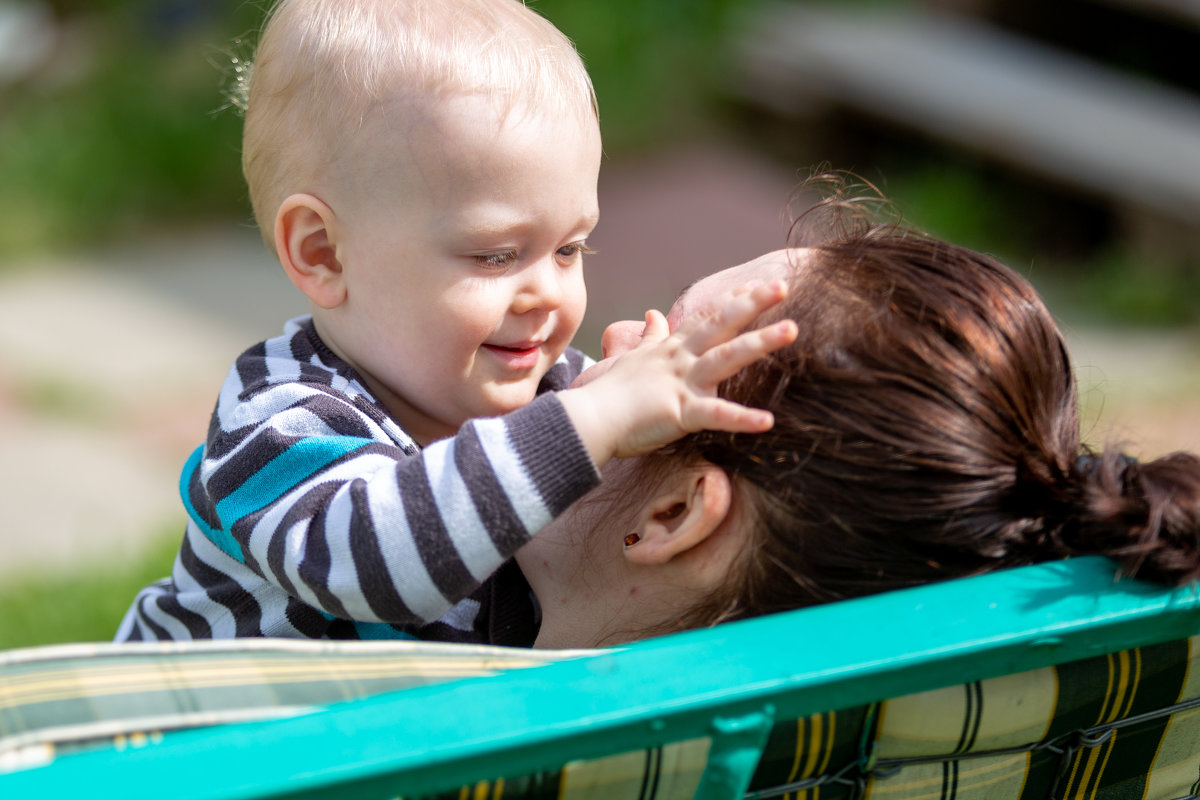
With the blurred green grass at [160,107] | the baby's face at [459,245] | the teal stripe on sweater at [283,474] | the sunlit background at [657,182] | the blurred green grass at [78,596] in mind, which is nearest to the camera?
the teal stripe on sweater at [283,474]

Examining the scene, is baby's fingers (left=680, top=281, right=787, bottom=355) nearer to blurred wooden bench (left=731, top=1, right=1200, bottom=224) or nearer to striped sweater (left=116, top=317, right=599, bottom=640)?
striped sweater (left=116, top=317, right=599, bottom=640)

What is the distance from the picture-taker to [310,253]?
4.87 feet

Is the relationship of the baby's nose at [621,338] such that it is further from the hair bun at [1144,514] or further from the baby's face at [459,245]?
the hair bun at [1144,514]

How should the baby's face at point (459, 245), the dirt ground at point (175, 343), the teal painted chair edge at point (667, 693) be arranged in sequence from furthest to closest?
the dirt ground at point (175, 343)
the baby's face at point (459, 245)
the teal painted chair edge at point (667, 693)

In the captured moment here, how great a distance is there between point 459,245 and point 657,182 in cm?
496

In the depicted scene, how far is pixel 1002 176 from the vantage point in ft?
19.2

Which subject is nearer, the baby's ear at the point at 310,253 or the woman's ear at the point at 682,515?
the woman's ear at the point at 682,515

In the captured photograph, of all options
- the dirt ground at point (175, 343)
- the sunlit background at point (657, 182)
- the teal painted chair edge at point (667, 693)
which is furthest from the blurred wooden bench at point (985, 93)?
the teal painted chair edge at point (667, 693)

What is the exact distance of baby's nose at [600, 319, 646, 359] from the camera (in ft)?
4.68

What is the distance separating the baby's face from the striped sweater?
8 centimetres

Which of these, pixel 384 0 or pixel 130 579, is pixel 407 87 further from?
pixel 130 579

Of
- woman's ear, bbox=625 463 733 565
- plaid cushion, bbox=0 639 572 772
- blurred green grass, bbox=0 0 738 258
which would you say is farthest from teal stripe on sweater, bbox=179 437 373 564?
blurred green grass, bbox=0 0 738 258

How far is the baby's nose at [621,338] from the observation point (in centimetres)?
143

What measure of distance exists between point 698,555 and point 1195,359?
12.6 feet
